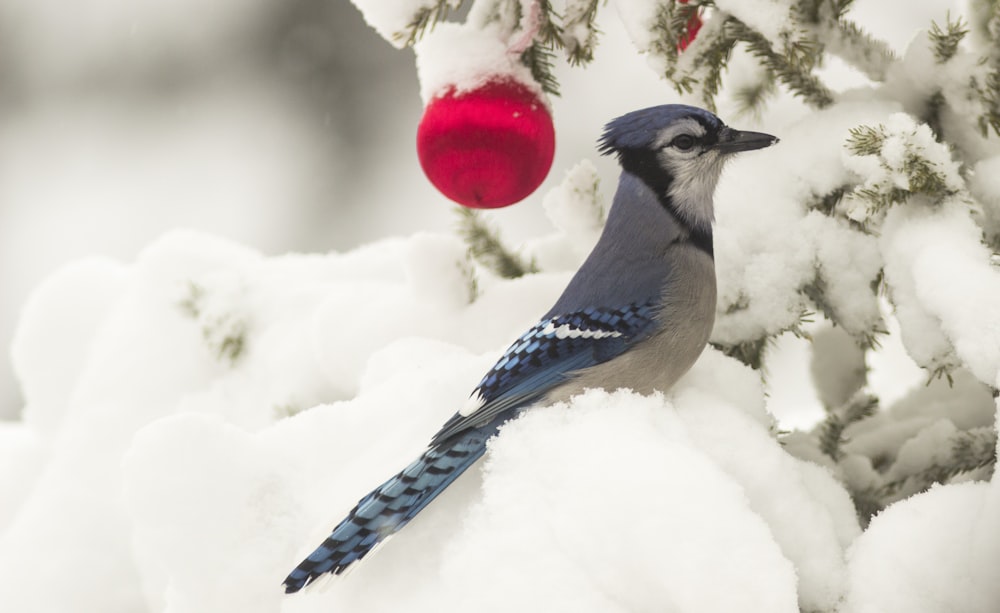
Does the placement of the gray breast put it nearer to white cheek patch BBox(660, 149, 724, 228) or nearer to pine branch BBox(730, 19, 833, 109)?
white cheek patch BBox(660, 149, 724, 228)

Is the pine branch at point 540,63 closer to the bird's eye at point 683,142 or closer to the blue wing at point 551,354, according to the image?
the bird's eye at point 683,142

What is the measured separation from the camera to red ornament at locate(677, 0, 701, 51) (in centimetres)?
146

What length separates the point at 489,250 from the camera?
1.95 meters

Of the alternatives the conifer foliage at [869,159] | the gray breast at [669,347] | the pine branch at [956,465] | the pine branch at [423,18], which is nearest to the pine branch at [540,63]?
the conifer foliage at [869,159]

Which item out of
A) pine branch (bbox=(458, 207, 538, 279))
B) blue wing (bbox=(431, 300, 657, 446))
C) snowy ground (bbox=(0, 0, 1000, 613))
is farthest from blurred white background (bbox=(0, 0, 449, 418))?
blue wing (bbox=(431, 300, 657, 446))

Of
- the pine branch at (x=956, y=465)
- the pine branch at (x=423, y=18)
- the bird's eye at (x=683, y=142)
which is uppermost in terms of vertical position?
the pine branch at (x=423, y=18)

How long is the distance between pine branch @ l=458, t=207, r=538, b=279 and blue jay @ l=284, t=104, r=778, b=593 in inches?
16.5

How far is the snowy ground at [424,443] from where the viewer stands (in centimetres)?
98

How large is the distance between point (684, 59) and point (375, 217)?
4.14 m

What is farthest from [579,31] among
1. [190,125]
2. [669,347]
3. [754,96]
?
[190,125]

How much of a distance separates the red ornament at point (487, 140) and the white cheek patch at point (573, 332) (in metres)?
0.26

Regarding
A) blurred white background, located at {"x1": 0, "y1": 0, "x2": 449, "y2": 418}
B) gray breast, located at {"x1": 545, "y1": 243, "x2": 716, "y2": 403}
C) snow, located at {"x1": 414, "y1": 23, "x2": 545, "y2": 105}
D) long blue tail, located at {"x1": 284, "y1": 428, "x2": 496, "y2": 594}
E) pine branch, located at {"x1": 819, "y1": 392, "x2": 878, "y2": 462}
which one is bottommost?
pine branch, located at {"x1": 819, "y1": 392, "x2": 878, "y2": 462}

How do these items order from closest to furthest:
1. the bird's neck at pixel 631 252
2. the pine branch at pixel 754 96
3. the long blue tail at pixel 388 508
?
the long blue tail at pixel 388 508 → the bird's neck at pixel 631 252 → the pine branch at pixel 754 96

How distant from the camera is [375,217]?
5.45 m
